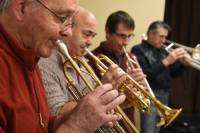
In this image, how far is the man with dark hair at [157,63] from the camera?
3.38 meters

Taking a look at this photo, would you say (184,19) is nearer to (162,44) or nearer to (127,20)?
(162,44)

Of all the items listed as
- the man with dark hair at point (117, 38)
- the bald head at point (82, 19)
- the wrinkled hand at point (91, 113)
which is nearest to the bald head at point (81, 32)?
the bald head at point (82, 19)

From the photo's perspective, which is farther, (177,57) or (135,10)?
(135,10)

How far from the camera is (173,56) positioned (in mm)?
3504

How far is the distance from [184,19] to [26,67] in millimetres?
3780

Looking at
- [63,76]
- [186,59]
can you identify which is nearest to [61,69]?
[63,76]

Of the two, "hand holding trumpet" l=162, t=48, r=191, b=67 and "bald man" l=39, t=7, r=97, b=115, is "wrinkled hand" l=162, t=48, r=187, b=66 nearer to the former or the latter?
"hand holding trumpet" l=162, t=48, r=191, b=67

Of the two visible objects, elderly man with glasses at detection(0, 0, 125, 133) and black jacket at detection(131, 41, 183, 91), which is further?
black jacket at detection(131, 41, 183, 91)

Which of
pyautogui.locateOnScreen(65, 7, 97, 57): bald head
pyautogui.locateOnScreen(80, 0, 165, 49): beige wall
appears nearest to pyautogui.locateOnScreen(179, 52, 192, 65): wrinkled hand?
pyautogui.locateOnScreen(80, 0, 165, 49): beige wall

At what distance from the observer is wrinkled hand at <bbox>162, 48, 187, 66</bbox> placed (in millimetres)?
3469

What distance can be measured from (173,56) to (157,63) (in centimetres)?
17

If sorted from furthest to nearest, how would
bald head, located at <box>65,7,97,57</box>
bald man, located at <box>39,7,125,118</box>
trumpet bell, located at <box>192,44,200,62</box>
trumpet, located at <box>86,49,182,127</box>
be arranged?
trumpet bell, located at <box>192,44,200,62</box>
bald head, located at <box>65,7,97,57</box>
trumpet, located at <box>86,49,182,127</box>
bald man, located at <box>39,7,125,118</box>

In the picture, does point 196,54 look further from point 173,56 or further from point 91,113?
point 91,113

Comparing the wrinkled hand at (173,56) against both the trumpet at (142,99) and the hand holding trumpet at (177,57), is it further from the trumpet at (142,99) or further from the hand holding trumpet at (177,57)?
the trumpet at (142,99)
